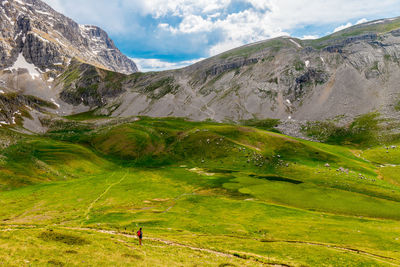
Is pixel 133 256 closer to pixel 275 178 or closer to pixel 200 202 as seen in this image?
pixel 200 202

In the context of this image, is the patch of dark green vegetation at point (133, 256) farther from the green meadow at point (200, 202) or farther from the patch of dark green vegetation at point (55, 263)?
the patch of dark green vegetation at point (55, 263)

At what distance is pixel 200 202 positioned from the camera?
82.8 meters

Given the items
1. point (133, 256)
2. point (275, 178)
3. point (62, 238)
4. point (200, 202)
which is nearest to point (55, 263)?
point (62, 238)

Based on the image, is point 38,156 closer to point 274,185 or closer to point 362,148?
point 274,185

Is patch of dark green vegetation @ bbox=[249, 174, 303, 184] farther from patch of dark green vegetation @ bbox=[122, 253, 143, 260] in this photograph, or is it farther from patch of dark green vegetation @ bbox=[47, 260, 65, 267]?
patch of dark green vegetation @ bbox=[47, 260, 65, 267]

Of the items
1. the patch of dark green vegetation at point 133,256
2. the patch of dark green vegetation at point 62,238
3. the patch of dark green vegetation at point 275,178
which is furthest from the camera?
the patch of dark green vegetation at point 275,178

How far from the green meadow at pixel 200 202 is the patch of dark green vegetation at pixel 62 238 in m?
0.15

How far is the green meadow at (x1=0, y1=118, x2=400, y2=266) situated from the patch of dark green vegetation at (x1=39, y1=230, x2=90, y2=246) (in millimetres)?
149

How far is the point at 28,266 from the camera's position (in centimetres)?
2505

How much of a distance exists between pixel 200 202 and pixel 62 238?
5356 cm

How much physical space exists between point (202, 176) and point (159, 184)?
958 inches

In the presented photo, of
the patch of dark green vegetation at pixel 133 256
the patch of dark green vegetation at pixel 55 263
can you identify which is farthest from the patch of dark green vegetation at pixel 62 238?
the patch of dark green vegetation at pixel 133 256

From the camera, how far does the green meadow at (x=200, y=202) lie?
35719 mm

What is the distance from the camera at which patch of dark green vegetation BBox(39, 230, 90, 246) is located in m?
33.3
